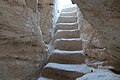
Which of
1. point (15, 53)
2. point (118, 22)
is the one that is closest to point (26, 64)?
point (15, 53)

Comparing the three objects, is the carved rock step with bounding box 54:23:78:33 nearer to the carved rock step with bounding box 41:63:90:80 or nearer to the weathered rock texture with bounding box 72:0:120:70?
the carved rock step with bounding box 41:63:90:80

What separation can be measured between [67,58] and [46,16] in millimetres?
1299

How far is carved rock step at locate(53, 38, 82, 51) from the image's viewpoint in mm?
4113

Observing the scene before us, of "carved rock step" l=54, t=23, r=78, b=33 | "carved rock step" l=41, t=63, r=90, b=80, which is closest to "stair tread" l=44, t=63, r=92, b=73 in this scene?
"carved rock step" l=41, t=63, r=90, b=80

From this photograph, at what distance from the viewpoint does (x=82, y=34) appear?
4.25 metres

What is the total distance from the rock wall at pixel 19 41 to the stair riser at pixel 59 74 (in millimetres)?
Answer: 230

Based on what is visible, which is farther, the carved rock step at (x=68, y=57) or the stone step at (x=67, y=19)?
the stone step at (x=67, y=19)

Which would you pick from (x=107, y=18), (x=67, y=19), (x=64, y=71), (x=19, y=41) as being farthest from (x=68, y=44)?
(x=107, y=18)

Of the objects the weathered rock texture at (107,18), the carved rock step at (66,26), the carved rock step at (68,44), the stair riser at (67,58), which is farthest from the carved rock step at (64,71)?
the carved rock step at (66,26)

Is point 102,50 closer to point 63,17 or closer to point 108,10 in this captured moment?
point 108,10

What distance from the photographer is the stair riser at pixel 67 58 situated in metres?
3.70

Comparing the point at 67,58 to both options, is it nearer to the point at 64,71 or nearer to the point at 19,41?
the point at 64,71

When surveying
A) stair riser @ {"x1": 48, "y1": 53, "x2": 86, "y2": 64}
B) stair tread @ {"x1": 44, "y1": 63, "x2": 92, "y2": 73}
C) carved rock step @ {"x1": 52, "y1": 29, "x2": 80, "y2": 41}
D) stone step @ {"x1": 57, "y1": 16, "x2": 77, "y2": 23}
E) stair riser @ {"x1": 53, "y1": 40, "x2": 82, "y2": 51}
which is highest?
stone step @ {"x1": 57, "y1": 16, "x2": 77, "y2": 23}

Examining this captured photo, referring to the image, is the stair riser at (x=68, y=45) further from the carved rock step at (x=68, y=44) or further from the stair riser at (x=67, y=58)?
the stair riser at (x=67, y=58)
